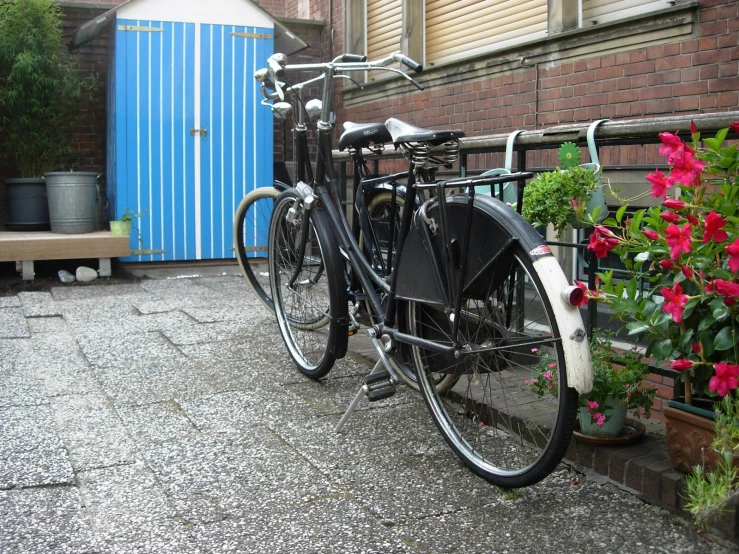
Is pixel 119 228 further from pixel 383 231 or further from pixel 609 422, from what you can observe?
pixel 609 422

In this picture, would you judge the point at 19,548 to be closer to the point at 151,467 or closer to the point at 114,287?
the point at 151,467

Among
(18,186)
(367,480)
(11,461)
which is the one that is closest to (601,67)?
(367,480)

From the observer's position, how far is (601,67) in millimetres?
5840

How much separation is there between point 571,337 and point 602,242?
12.6 inches

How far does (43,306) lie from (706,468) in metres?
4.80

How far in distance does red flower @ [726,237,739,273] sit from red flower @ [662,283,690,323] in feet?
0.55

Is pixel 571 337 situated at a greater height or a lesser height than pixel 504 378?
greater

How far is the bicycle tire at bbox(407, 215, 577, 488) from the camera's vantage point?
2.36m

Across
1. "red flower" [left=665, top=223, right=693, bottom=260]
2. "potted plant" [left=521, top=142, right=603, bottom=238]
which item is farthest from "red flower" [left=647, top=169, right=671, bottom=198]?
"potted plant" [left=521, top=142, right=603, bottom=238]

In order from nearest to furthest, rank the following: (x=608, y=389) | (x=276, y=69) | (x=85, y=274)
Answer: (x=608, y=389), (x=276, y=69), (x=85, y=274)

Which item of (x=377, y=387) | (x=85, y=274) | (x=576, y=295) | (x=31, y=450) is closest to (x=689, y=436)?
(x=576, y=295)

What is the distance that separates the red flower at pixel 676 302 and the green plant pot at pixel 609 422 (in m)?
0.52

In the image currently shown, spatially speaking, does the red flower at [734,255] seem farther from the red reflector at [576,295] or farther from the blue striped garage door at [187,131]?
the blue striped garage door at [187,131]

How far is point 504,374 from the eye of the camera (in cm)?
301
